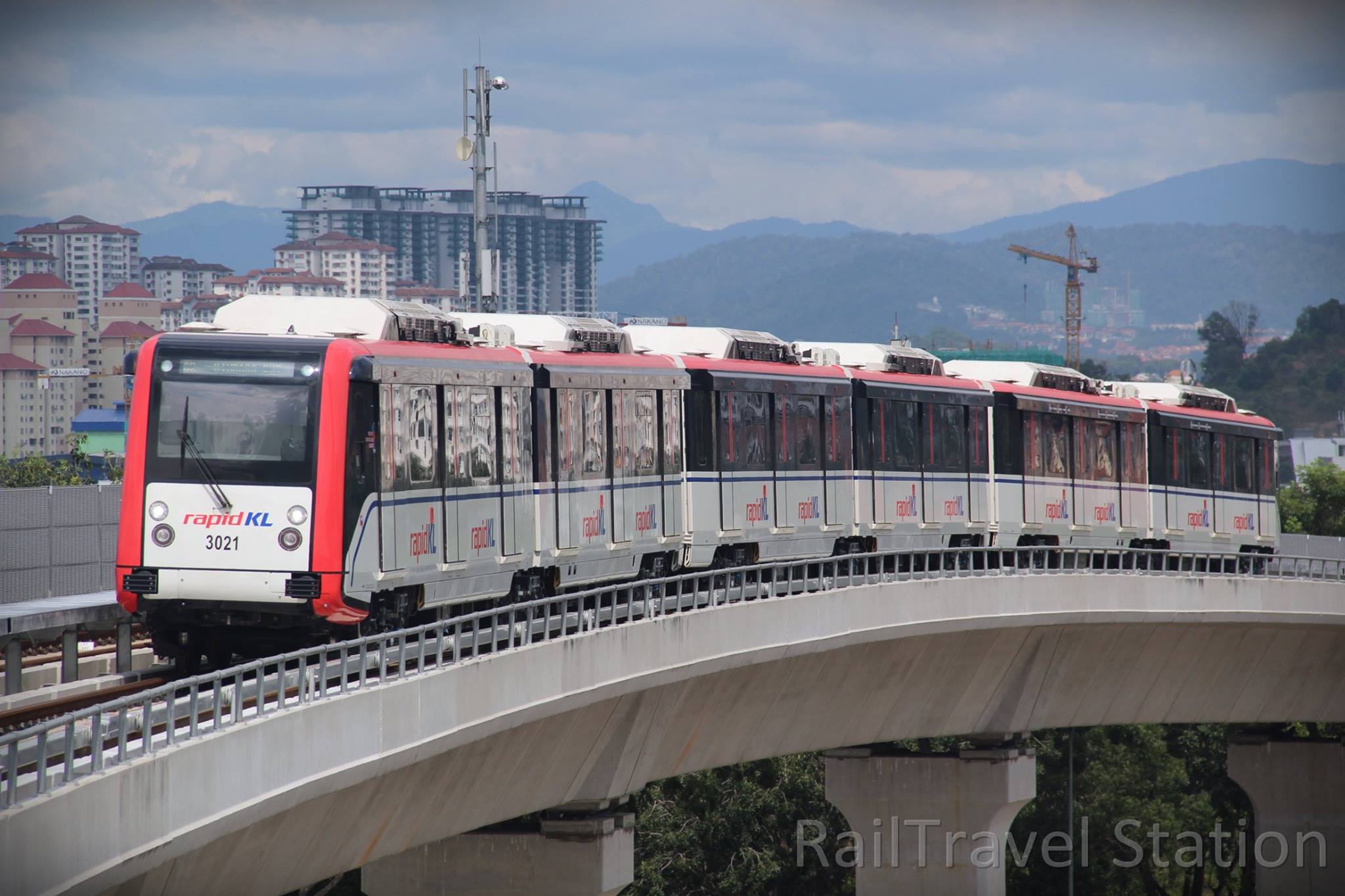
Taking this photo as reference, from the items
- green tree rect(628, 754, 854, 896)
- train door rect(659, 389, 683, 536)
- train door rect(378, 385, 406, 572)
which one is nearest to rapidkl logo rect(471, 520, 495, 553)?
train door rect(378, 385, 406, 572)

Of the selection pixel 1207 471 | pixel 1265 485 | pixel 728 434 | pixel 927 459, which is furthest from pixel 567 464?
pixel 1265 485

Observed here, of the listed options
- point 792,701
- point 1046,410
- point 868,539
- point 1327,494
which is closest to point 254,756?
point 792,701

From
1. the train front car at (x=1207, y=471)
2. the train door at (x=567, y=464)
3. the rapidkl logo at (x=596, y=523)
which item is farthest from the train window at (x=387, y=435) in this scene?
the train front car at (x=1207, y=471)

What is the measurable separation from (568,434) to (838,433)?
8696mm

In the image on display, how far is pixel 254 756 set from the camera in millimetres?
15695

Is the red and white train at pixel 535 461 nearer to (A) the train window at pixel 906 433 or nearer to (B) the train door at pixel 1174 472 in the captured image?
(A) the train window at pixel 906 433

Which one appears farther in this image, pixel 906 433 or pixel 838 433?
pixel 906 433

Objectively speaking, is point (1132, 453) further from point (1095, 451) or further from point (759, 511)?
point (759, 511)

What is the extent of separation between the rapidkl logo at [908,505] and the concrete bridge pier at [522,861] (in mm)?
9569

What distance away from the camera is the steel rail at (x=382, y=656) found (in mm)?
13859

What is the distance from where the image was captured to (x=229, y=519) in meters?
19.4

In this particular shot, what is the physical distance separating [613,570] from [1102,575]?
40.2 ft

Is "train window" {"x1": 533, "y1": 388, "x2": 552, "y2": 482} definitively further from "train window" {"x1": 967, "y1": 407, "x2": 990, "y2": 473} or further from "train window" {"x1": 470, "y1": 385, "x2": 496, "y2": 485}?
"train window" {"x1": 967, "y1": 407, "x2": 990, "y2": 473}

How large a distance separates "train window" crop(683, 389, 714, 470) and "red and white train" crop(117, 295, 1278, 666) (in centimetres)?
3
